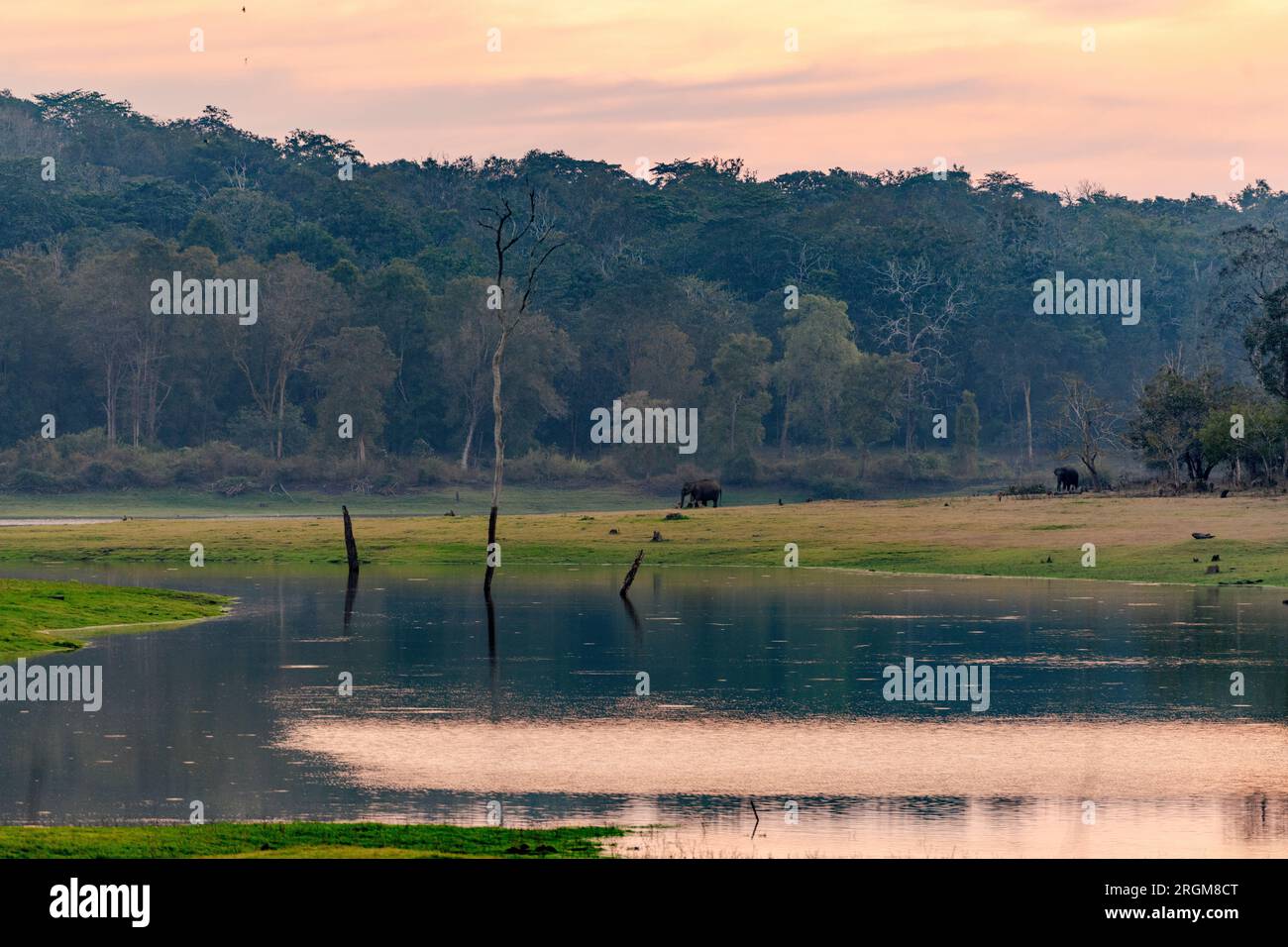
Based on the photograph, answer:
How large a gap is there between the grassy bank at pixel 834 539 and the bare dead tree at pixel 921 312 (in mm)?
60870

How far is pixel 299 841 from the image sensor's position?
18781 mm

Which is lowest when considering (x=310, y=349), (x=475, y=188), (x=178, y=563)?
(x=178, y=563)

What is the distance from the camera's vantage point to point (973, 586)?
57.4 m

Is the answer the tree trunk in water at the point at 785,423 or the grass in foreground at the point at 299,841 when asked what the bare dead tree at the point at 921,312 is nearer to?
the tree trunk in water at the point at 785,423

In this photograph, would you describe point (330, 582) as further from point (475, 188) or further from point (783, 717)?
point (475, 188)

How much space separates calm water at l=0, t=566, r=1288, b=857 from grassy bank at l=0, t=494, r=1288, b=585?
33.3ft

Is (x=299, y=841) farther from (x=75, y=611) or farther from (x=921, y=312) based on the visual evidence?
(x=921, y=312)

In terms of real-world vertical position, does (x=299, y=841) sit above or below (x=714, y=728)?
above

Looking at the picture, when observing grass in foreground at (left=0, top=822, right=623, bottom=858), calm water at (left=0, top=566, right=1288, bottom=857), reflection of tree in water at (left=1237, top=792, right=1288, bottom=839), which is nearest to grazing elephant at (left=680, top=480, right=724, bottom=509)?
calm water at (left=0, top=566, right=1288, bottom=857)

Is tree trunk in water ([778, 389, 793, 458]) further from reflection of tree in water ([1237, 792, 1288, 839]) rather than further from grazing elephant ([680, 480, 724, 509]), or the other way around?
reflection of tree in water ([1237, 792, 1288, 839])

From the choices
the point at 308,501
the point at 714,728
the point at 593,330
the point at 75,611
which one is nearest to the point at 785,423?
the point at 593,330

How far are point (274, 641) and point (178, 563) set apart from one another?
33.9 m

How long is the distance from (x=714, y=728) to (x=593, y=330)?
117m
